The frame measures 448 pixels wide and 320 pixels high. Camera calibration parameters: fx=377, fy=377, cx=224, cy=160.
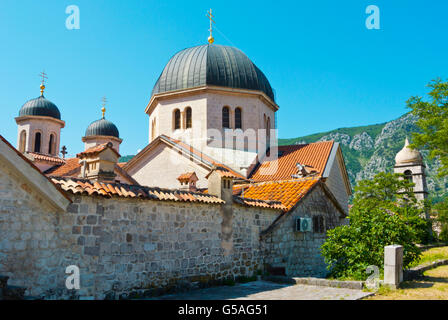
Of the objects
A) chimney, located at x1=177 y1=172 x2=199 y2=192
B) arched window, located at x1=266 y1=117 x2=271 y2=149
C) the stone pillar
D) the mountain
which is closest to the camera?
the stone pillar

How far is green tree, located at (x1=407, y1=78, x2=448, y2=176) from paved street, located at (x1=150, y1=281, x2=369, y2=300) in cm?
1890

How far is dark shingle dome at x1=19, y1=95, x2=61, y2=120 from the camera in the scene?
31.9 m

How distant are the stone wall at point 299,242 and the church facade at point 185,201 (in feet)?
0.17

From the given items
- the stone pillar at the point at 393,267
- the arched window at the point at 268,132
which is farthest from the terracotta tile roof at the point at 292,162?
the stone pillar at the point at 393,267

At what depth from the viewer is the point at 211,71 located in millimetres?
22547

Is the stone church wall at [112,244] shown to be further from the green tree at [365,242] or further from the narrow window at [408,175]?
the narrow window at [408,175]

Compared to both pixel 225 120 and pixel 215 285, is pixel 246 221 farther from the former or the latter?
pixel 225 120

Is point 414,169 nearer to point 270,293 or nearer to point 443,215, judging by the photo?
point 443,215

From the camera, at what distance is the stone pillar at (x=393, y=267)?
9359 mm

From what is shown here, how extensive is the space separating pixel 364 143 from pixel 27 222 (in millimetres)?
133601

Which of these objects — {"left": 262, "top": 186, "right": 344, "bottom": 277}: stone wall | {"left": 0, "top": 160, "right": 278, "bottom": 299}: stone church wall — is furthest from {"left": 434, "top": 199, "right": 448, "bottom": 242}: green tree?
{"left": 0, "top": 160, "right": 278, "bottom": 299}: stone church wall

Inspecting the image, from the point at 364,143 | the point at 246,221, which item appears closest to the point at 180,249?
the point at 246,221

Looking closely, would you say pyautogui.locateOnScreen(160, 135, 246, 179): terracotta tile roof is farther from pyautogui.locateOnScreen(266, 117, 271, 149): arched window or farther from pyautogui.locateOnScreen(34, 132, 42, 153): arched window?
pyautogui.locateOnScreen(34, 132, 42, 153): arched window
